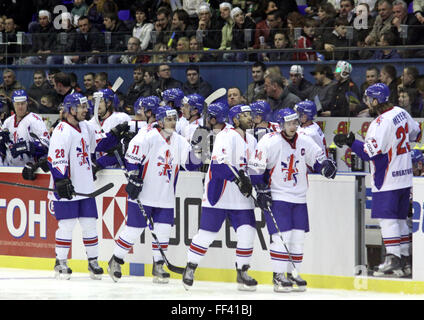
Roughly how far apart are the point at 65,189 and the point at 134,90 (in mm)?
2319

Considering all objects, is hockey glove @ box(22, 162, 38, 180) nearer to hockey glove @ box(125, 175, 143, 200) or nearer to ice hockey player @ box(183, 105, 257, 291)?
hockey glove @ box(125, 175, 143, 200)

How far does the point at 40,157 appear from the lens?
10.2 m

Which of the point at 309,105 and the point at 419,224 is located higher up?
the point at 309,105

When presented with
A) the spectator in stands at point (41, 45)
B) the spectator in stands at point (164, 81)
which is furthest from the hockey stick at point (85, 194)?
the spectator in stands at point (41, 45)

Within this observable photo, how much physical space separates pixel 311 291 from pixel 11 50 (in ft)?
17.1

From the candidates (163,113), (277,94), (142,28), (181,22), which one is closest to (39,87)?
(142,28)

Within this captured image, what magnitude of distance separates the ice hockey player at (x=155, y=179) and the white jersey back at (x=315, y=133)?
112 centimetres

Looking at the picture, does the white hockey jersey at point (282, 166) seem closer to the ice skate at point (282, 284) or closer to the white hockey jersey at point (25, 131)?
the ice skate at point (282, 284)

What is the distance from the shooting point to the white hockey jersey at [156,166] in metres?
8.73

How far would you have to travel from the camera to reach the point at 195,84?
1048 cm

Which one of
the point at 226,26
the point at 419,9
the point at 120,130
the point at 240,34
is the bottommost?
the point at 120,130

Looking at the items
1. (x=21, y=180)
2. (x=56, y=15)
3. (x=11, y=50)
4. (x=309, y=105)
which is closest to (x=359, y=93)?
(x=309, y=105)

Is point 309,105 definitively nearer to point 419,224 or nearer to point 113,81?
point 419,224

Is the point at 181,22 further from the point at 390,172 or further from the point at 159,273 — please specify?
the point at 390,172
